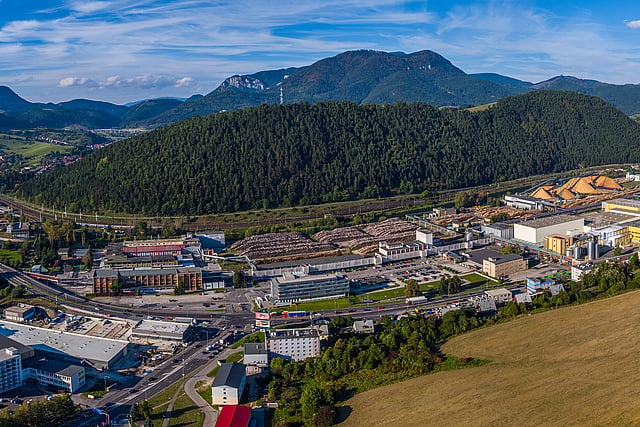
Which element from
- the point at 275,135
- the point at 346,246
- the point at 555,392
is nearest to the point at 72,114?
the point at 275,135

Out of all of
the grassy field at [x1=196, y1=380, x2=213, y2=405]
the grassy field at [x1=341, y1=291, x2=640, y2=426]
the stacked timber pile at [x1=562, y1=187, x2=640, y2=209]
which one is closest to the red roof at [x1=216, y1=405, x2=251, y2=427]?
the grassy field at [x1=196, y1=380, x2=213, y2=405]

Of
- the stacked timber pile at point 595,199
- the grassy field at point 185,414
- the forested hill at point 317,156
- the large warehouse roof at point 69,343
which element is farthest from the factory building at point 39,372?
the stacked timber pile at point 595,199

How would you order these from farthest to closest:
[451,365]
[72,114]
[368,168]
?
[72,114]
[368,168]
[451,365]

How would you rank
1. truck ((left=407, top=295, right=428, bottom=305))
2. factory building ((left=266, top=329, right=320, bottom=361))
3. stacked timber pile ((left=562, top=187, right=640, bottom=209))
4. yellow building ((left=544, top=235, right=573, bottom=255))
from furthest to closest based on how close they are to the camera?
stacked timber pile ((left=562, top=187, right=640, bottom=209)), yellow building ((left=544, top=235, right=573, bottom=255)), truck ((left=407, top=295, right=428, bottom=305)), factory building ((left=266, top=329, right=320, bottom=361))

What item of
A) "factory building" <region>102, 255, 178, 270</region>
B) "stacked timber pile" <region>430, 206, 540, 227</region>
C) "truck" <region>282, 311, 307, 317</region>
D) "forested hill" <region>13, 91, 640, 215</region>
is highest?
"forested hill" <region>13, 91, 640, 215</region>

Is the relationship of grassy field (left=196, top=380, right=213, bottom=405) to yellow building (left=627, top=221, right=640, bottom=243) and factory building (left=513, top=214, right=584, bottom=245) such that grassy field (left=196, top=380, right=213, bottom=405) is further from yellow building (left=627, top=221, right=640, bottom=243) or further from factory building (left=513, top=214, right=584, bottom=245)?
yellow building (left=627, top=221, right=640, bottom=243)

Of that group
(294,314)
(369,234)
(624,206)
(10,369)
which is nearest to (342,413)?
(294,314)

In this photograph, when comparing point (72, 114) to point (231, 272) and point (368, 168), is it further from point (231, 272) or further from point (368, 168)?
point (231, 272)
